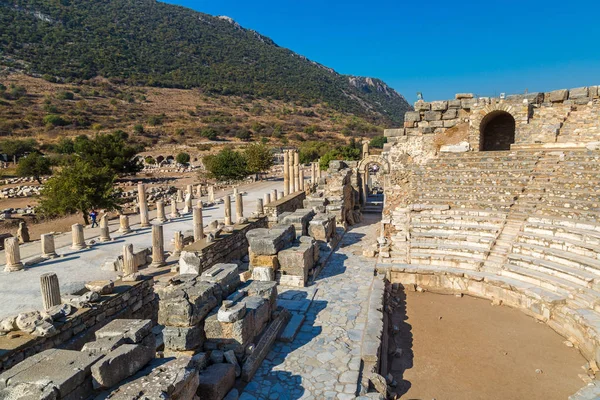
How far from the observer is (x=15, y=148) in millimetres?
42281

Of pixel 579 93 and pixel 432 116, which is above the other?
pixel 579 93

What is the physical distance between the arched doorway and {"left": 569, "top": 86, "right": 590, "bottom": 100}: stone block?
2993mm

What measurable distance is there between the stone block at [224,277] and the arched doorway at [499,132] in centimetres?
1370

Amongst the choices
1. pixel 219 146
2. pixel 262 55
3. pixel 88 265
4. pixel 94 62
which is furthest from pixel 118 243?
pixel 262 55

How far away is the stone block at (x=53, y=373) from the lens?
3758mm

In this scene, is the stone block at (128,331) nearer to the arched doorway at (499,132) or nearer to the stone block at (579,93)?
the stone block at (579,93)

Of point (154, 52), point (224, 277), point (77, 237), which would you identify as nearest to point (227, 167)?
point (77, 237)

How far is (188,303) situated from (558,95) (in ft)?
48.6

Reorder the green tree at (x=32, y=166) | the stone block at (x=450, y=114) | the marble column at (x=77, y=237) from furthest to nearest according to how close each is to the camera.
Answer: the green tree at (x=32, y=166) < the stone block at (x=450, y=114) < the marble column at (x=77, y=237)

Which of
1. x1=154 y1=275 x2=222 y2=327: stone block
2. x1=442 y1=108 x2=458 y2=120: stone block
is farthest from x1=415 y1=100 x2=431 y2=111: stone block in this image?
x1=154 y1=275 x2=222 y2=327: stone block

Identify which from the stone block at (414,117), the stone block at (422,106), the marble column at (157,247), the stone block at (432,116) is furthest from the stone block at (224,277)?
the stone block at (422,106)

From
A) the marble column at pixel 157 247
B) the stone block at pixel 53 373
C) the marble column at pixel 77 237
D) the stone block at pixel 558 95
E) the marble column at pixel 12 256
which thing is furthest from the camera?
the stone block at pixel 558 95

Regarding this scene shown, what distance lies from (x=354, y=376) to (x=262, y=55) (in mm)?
110408

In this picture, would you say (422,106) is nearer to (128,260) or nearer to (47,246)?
(128,260)
